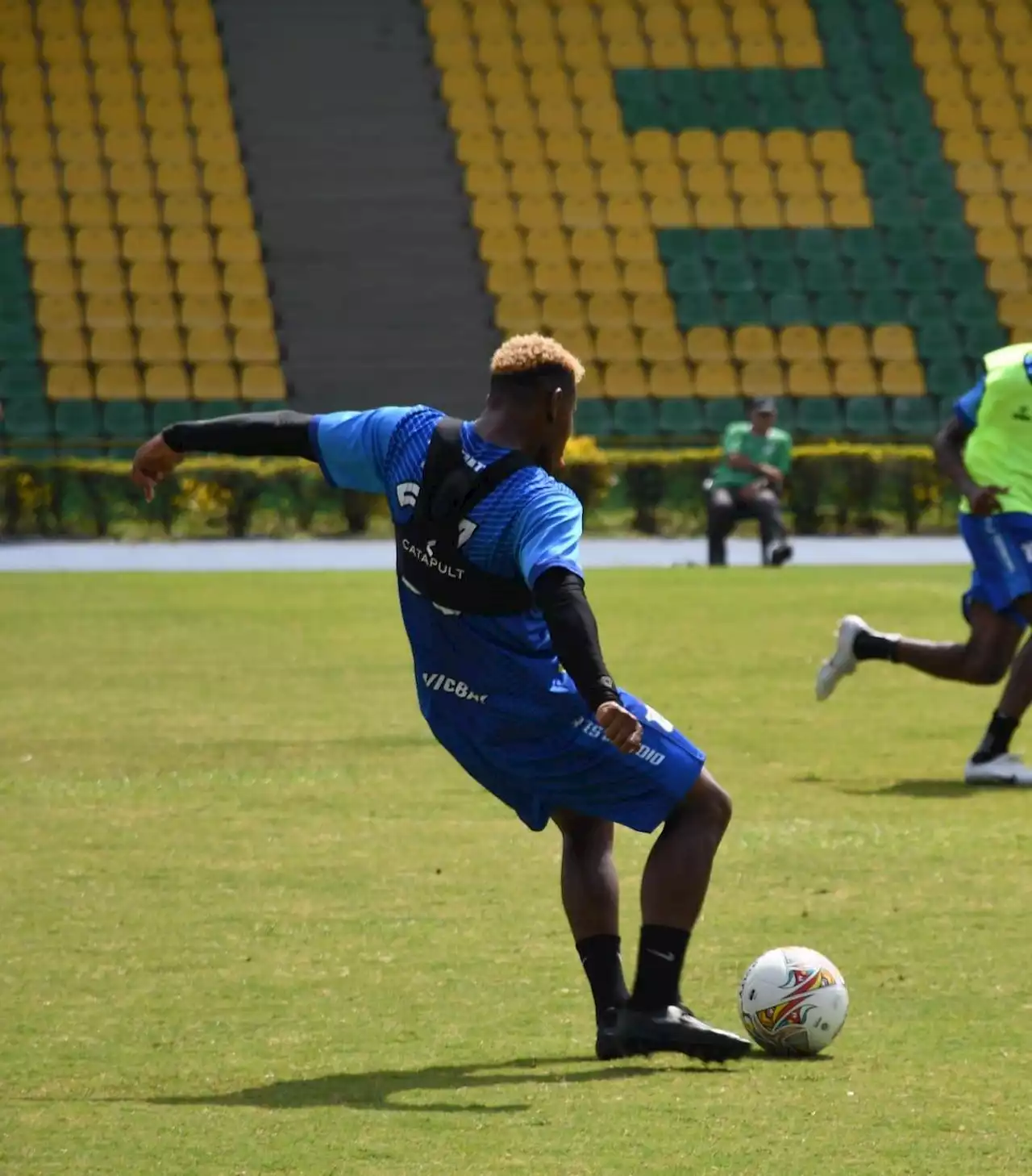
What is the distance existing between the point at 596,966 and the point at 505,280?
2769cm

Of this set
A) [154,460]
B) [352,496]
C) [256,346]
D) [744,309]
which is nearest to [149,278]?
[256,346]

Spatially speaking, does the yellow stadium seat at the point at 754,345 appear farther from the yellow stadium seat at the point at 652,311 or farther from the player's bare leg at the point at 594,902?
the player's bare leg at the point at 594,902

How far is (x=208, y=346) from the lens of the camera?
31.2m

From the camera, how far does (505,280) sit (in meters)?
32.8

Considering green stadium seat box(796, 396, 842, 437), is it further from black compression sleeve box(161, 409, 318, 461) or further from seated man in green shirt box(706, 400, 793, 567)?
black compression sleeve box(161, 409, 318, 461)

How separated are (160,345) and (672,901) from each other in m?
26.7

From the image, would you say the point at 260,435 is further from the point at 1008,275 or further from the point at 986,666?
the point at 1008,275

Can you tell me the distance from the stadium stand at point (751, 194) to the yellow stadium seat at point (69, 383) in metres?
5.96

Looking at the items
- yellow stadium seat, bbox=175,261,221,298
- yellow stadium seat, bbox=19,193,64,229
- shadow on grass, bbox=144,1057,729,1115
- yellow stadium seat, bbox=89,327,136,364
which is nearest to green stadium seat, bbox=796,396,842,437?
yellow stadium seat, bbox=175,261,221,298

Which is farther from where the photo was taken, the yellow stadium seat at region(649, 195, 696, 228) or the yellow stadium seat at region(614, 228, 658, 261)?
the yellow stadium seat at region(649, 195, 696, 228)

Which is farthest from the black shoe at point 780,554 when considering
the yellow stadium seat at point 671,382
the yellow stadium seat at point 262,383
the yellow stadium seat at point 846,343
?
the yellow stadium seat at point 846,343

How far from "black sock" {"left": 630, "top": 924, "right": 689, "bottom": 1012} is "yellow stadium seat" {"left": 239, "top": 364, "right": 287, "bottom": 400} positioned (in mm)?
25635

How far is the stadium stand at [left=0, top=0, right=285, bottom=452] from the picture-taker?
3077 centimetres

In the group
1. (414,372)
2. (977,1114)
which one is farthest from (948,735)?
(414,372)
